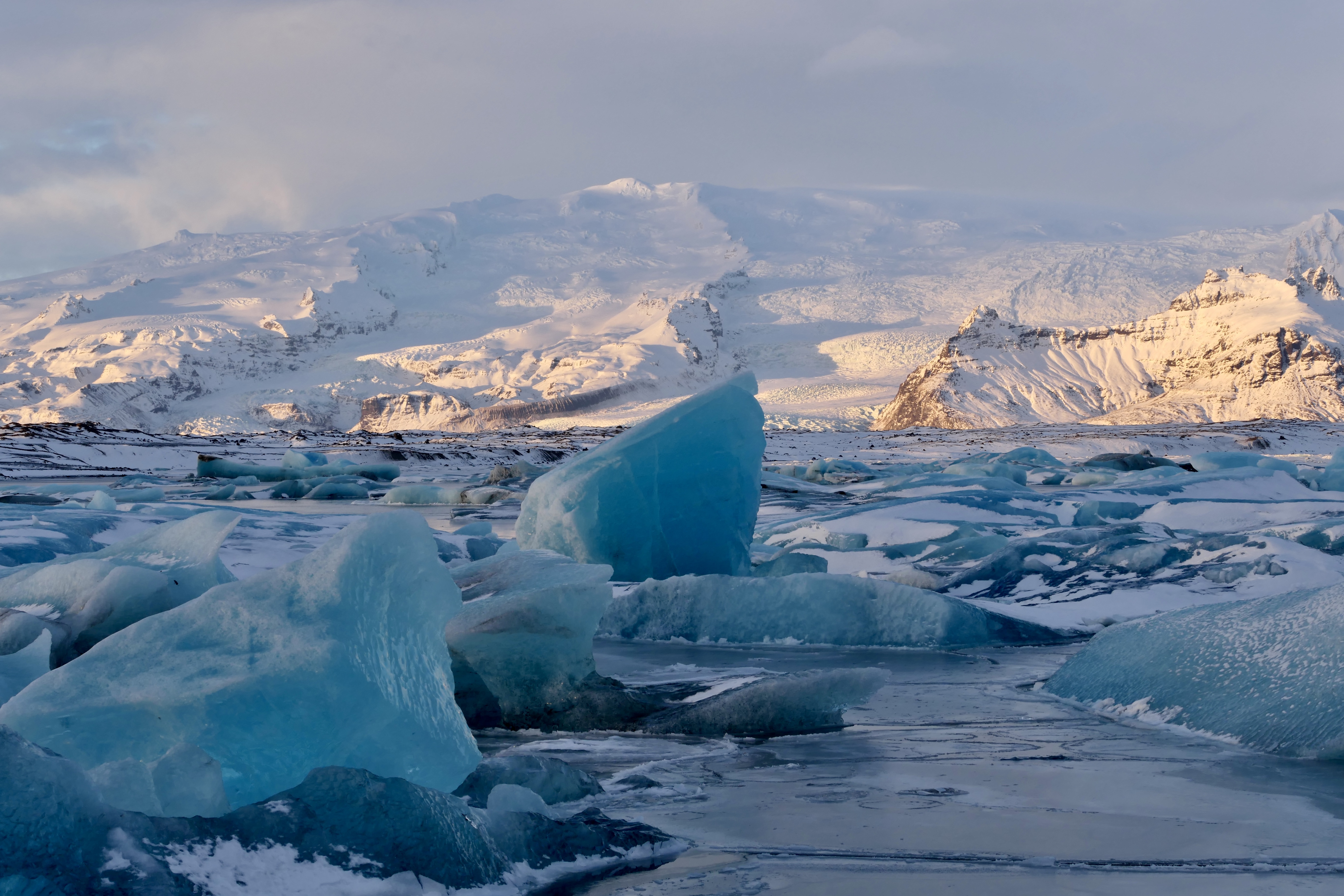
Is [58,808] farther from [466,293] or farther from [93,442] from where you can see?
[466,293]

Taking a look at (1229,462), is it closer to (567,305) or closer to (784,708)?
(784,708)

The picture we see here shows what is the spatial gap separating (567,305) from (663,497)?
313ft

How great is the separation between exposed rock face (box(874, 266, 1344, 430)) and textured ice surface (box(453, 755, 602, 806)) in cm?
5624

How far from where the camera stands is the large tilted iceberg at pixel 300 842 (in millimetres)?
1716

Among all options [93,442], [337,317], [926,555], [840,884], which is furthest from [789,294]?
[840,884]

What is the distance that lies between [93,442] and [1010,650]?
30.8 m

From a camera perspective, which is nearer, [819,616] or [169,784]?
[169,784]

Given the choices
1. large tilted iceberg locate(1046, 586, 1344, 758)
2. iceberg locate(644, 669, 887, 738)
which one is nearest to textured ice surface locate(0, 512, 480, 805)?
iceberg locate(644, 669, 887, 738)

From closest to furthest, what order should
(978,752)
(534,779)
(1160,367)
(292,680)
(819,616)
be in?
(292,680)
(534,779)
(978,752)
(819,616)
(1160,367)

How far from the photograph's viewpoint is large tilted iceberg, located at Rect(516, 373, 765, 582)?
22.9 ft

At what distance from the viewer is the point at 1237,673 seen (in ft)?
11.9

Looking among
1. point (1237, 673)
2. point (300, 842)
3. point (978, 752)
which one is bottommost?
point (978, 752)

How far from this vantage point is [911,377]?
212ft

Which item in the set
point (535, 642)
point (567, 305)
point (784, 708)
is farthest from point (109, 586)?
point (567, 305)
